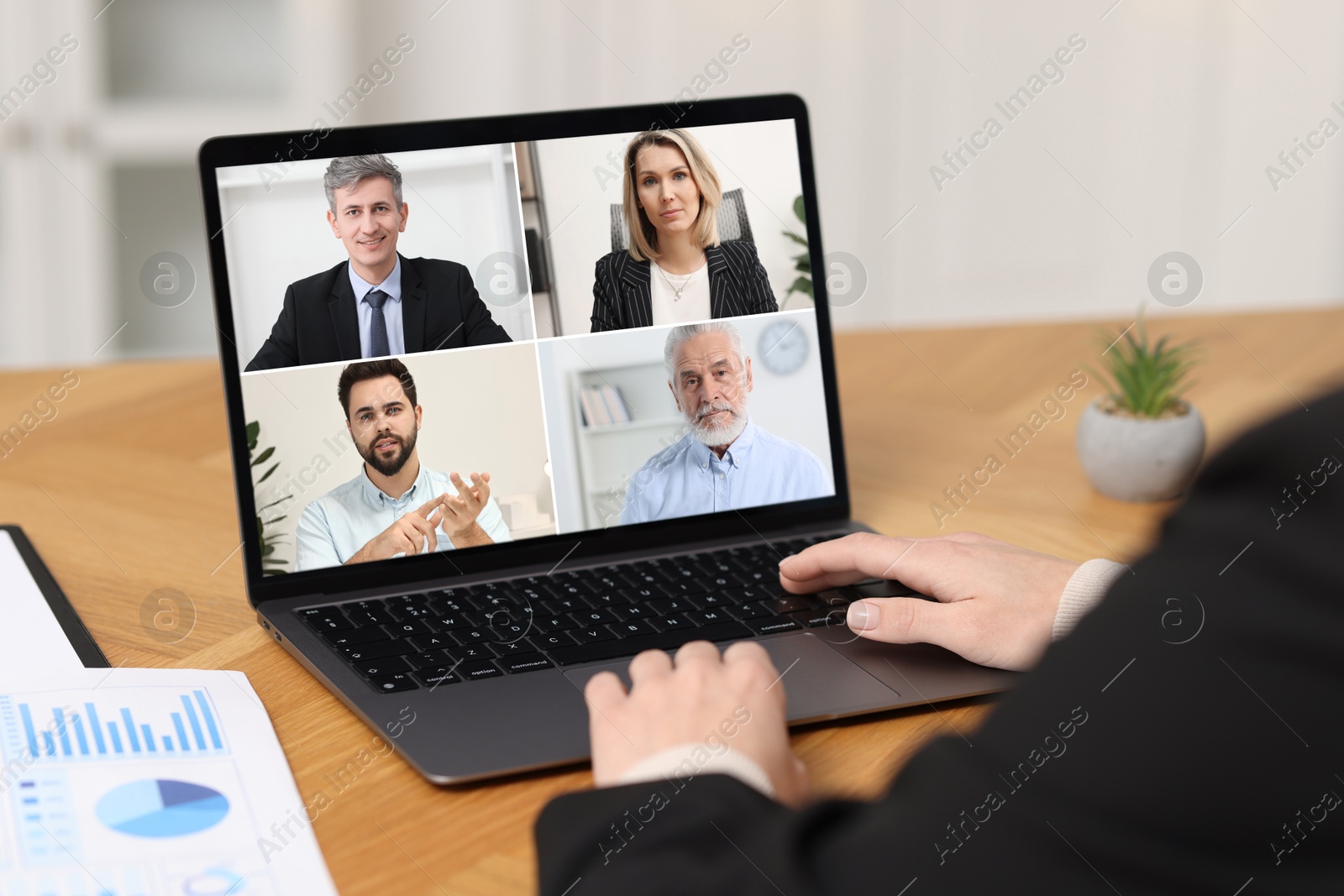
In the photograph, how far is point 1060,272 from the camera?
2.82m

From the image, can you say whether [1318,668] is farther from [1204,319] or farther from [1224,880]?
[1204,319]

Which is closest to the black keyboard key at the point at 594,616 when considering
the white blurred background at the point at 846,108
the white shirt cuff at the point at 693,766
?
the white shirt cuff at the point at 693,766

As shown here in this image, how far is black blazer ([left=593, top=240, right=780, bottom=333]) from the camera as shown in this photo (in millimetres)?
921

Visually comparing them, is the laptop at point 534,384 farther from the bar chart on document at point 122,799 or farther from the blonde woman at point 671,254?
the bar chart on document at point 122,799

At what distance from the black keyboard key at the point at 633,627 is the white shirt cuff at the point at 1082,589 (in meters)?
0.27

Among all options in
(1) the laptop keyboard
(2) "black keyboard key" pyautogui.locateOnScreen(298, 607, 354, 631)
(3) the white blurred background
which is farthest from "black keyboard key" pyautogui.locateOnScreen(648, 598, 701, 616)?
(3) the white blurred background

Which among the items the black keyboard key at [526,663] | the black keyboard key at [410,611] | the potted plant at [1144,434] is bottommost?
the black keyboard key at [526,663]

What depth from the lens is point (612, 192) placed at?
36.5 inches

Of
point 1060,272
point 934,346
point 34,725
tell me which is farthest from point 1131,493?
point 1060,272

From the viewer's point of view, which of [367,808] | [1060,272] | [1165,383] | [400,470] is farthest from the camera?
[1060,272]

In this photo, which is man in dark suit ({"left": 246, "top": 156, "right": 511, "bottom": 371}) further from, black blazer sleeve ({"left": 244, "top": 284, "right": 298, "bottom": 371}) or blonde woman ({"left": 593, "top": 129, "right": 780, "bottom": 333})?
blonde woman ({"left": 593, "top": 129, "right": 780, "bottom": 333})

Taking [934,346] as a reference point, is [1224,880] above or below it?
below

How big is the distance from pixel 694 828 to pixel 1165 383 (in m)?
0.78

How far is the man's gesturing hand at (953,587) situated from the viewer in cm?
75
